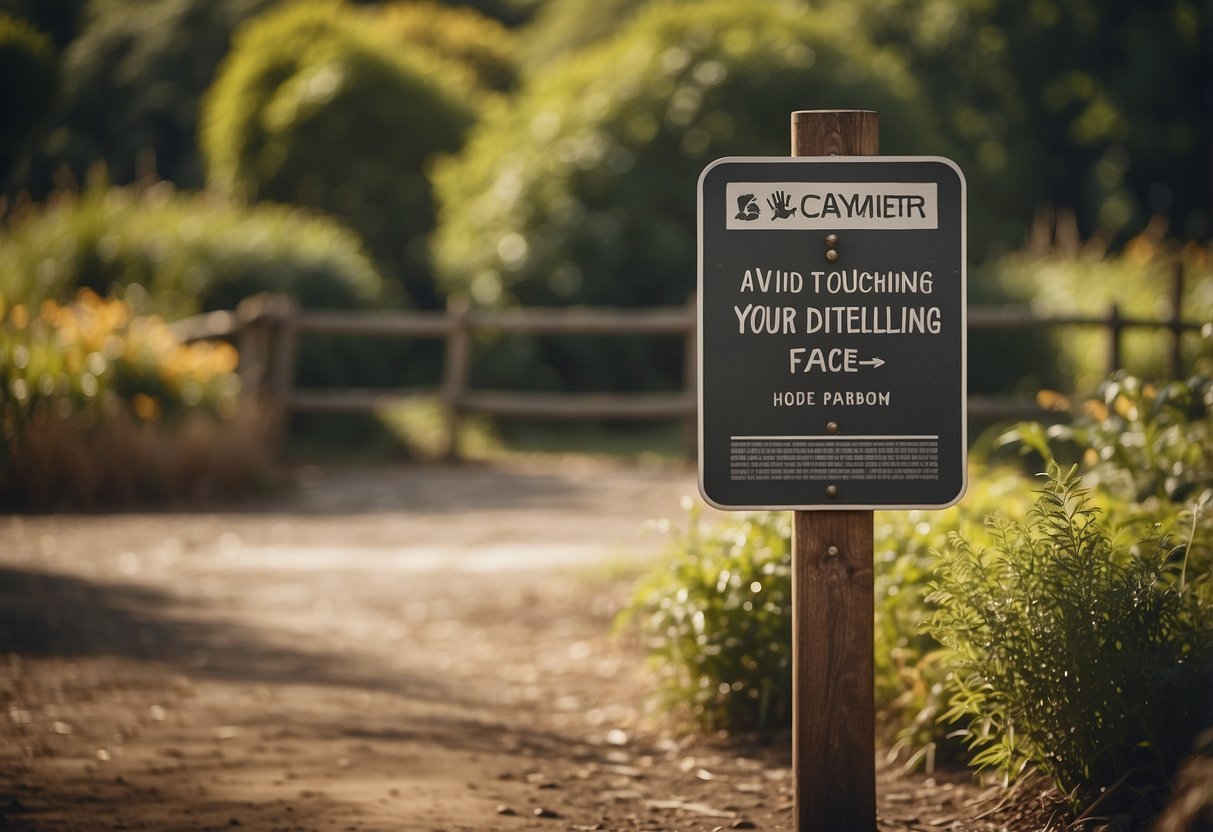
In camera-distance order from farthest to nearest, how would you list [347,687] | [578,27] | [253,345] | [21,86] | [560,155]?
[578,27] < [560,155] < [253,345] < [21,86] < [347,687]

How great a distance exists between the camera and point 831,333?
322 cm

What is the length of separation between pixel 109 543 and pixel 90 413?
1606mm

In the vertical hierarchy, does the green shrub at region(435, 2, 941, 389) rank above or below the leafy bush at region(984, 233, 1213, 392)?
above

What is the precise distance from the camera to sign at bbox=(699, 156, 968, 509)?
3.20 meters

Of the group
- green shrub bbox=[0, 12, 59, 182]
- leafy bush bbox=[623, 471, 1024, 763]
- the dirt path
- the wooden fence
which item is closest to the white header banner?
leafy bush bbox=[623, 471, 1024, 763]

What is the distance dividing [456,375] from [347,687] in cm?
779

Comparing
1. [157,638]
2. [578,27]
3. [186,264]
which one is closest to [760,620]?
[157,638]

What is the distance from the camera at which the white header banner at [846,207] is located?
3201 mm

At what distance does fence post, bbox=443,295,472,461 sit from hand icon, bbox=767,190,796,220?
9636mm

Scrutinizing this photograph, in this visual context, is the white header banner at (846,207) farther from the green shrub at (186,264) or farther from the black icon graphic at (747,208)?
the green shrub at (186,264)

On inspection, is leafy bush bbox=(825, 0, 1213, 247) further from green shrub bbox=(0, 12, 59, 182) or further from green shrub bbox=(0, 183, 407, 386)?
green shrub bbox=(0, 12, 59, 182)

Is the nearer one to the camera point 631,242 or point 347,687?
point 347,687

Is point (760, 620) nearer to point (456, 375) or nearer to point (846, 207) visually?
point (846, 207)

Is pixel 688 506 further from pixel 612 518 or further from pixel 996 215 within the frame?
pixel 996 215
